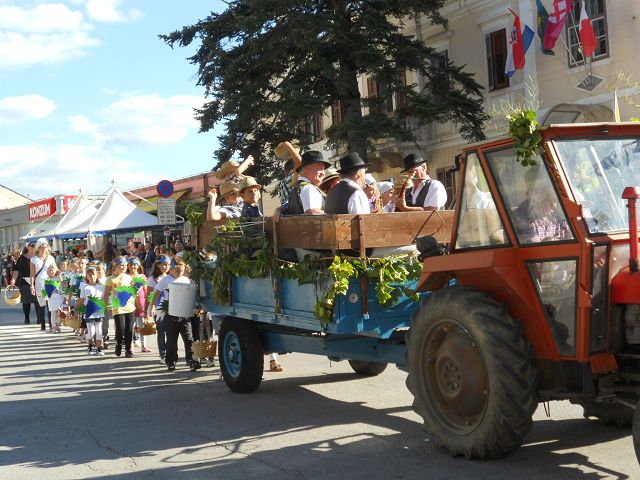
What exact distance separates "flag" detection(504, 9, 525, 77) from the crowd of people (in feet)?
31.7

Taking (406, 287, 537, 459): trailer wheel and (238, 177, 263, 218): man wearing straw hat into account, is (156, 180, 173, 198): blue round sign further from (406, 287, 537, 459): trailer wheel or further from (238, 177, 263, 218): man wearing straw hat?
(406, 287, 537, 459): trailer wheel

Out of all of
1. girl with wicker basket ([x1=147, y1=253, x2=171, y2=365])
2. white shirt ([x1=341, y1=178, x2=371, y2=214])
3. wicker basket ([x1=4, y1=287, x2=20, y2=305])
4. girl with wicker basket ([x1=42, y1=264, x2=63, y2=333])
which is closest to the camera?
white shirt ([x1=341, y1=178, x2=371, y2=214])

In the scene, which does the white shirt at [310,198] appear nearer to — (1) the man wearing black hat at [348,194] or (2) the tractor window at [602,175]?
(1) the man wearing black hat at [348,194]

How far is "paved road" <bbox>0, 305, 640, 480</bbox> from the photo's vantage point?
5617 mm

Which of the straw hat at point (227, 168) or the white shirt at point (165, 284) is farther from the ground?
the straw hat at point (227, 168)

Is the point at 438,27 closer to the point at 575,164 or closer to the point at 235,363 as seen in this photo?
the point at 235,363

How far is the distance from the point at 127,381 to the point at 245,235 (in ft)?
10.8

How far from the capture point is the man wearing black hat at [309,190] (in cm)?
795

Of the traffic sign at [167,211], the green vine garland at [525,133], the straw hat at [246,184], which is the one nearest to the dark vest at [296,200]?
the straw hat at [246,184]

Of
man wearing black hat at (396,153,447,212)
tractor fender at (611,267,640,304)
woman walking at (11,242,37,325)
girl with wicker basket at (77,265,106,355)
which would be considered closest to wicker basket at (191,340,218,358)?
man wearing black hat at (396,153,447,212)

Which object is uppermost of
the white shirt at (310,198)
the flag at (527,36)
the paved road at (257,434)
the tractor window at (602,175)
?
the flag at (527,36)

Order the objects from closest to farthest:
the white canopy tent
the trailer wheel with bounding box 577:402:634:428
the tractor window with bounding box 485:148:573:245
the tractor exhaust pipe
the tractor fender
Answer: the tractor exhaust pipe < the tractor fender < the tractor window with bounding box 485:148:573:245 < the trailer wheel with bounding box 577:402:634:428 < the white canopy tent

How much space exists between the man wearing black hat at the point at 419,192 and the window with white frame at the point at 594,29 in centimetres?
1142

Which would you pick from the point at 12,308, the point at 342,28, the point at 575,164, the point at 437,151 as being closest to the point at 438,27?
the point at 437,151
